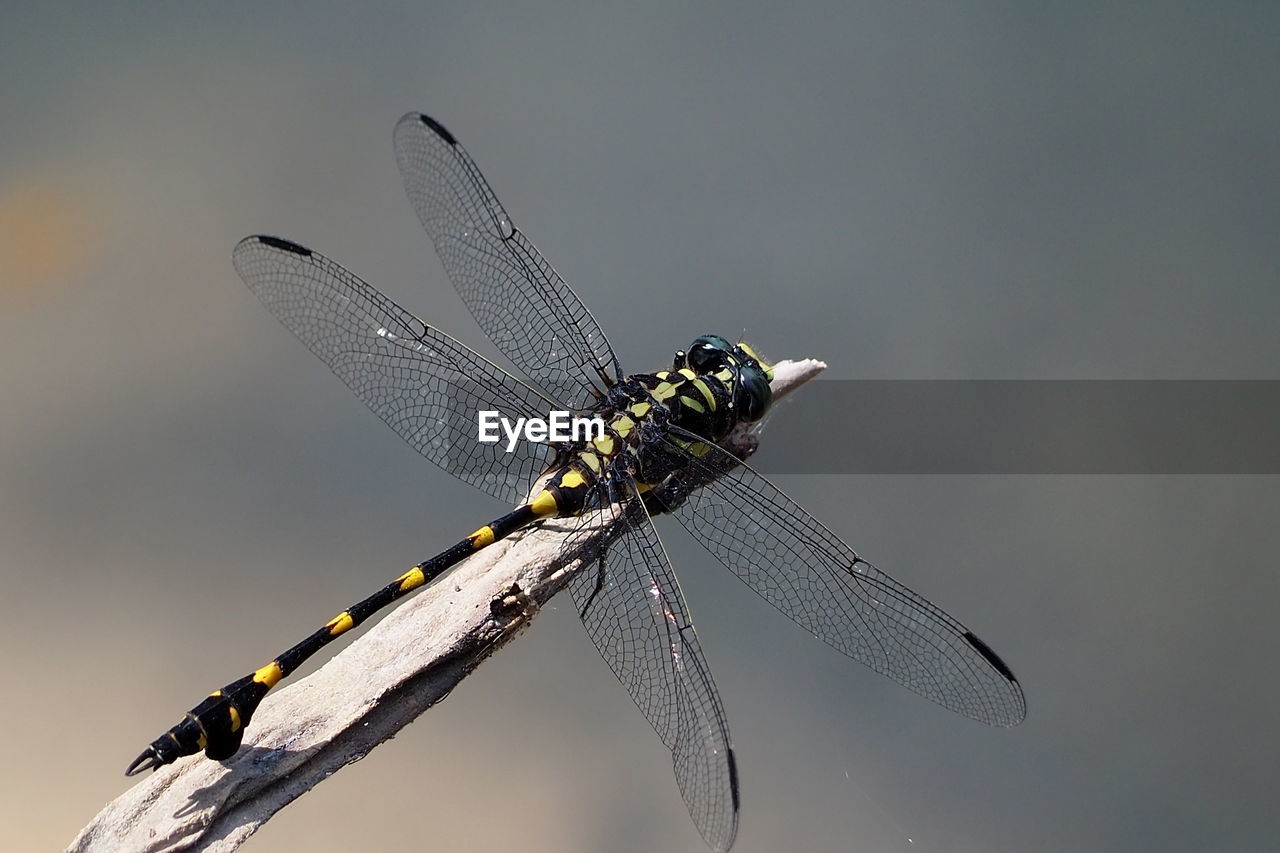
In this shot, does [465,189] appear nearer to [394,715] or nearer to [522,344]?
[522,344]

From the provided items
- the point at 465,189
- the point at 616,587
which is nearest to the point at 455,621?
the point at 616,587

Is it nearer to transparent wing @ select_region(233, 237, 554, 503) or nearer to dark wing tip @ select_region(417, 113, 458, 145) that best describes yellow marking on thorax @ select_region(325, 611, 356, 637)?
transparent wing @ select_region(233, 237, 554, 503)

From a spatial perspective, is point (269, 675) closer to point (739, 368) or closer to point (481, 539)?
point (481, 539)

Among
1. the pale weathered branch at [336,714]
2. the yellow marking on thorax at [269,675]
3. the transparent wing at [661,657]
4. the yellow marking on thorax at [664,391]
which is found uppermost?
the yellow marking on thorax at [664,391]

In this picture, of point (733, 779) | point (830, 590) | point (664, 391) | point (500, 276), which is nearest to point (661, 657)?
point (733, 779)

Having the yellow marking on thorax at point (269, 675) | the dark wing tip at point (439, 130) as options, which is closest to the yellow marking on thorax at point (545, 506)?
the yellow marking on thorax at point (269, 675)

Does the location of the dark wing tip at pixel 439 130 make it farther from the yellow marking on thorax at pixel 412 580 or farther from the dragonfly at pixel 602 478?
the yellow marking on thorax at pixel 412 580
